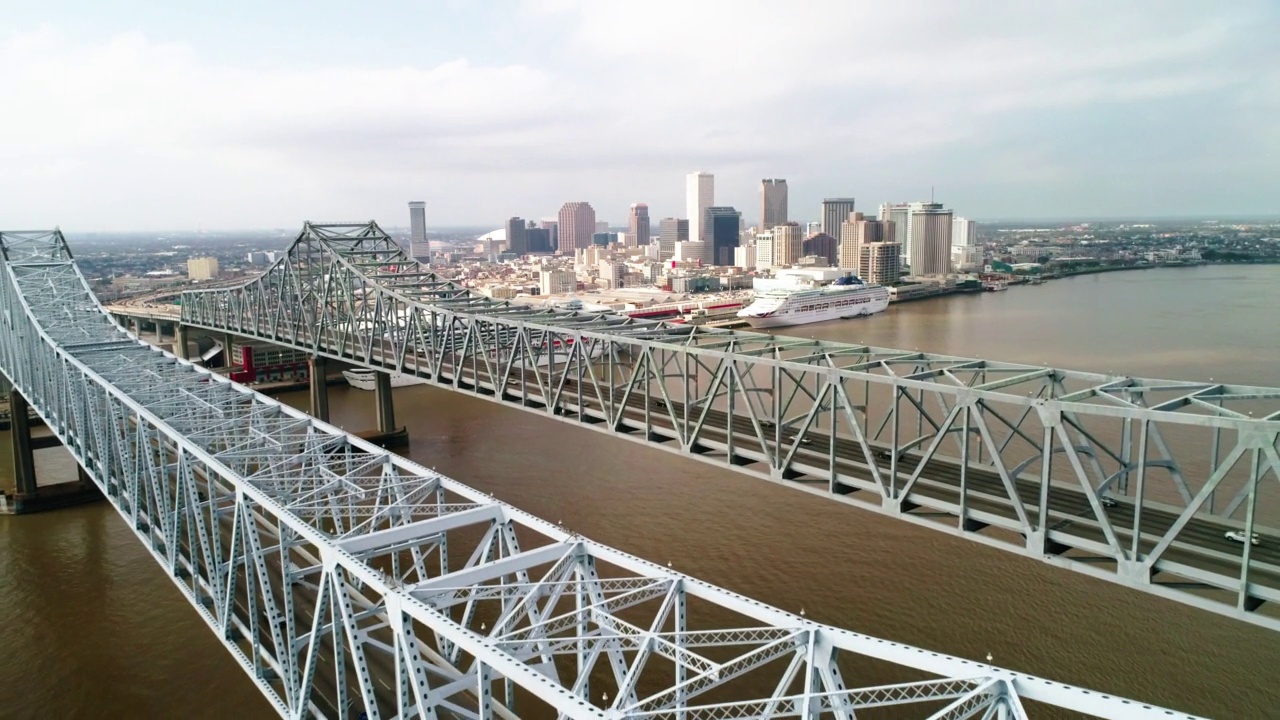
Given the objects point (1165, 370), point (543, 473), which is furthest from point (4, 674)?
point (1165, 370)

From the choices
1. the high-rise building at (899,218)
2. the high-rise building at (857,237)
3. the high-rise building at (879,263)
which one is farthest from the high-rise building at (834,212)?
the high-rise building at (879,263)

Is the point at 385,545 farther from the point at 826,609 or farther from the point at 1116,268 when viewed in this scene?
the point at 1116,268

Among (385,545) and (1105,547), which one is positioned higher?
(385,545)

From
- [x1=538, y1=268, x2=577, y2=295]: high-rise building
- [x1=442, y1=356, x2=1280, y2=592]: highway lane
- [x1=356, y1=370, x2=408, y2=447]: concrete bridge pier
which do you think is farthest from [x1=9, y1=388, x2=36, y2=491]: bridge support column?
[x1=538, y1=268, x2=577, y2=295]: high-rise building

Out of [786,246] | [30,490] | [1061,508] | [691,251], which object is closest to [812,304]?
[30,490]

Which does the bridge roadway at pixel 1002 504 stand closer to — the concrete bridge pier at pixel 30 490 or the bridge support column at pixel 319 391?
the concrete bridge pier at pixel 30 490

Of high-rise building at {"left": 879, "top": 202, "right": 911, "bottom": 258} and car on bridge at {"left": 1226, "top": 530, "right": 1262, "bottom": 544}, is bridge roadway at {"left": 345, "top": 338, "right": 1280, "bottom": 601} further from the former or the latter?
high-rise building at {"left": 879, "top": 202, "right": 911, "bottom": 258}

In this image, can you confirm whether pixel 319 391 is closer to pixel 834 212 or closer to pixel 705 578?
pixel 705 578
